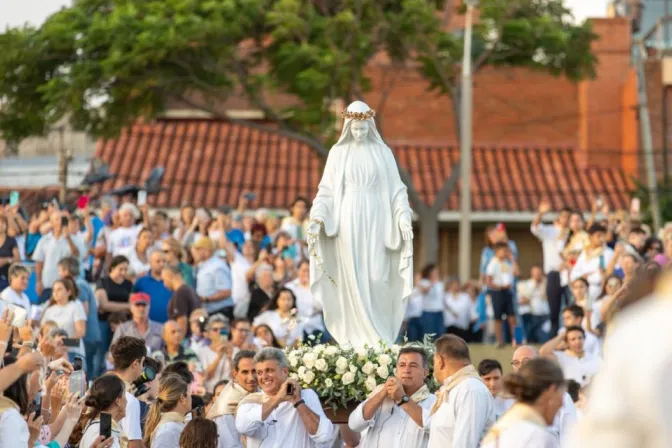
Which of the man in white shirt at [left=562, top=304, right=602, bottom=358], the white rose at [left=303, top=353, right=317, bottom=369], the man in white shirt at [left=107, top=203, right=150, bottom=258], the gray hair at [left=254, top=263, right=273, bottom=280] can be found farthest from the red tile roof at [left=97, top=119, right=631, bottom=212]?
the white rose at [left=303, top=353, right=317, bottom=369]

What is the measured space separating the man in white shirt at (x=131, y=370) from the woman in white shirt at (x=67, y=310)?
5290 millimetres

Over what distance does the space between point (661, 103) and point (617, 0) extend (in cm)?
393

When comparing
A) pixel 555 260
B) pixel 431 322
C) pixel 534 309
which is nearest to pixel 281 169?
pixel 431 322

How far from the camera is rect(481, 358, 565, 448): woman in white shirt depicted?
6.18 metres

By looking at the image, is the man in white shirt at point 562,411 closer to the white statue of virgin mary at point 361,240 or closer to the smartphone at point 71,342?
the white statue of virgin mary at point 361,240

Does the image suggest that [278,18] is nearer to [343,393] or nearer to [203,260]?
[203,260]

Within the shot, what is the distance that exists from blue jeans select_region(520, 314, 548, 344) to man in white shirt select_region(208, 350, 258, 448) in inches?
417

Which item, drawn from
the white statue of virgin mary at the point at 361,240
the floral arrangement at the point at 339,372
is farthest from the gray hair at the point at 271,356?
the white statue of virgin mary at the point at 361,240

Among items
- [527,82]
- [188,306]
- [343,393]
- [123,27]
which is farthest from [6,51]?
[343,393]

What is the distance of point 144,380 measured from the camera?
10.7 metres

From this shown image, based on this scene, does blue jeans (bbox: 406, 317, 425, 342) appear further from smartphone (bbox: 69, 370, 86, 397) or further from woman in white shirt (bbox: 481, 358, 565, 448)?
woman in white shirt (bbox: 481, 358, 565, 448)

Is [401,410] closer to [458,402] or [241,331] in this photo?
[458,402]

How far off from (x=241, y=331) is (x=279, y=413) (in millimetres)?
4132

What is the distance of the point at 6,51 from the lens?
94.3ft
